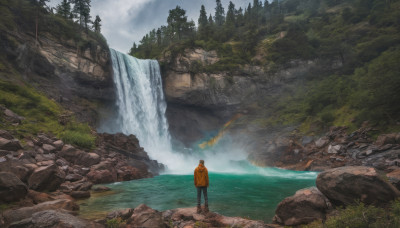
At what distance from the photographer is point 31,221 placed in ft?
17.9

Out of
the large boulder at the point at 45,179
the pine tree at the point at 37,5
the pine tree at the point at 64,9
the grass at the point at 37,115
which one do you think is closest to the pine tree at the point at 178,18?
the pine tree at the point at 64,9

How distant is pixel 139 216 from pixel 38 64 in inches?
1180

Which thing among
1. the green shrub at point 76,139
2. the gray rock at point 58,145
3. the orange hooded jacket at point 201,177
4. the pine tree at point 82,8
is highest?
the pine tree at point 82,8

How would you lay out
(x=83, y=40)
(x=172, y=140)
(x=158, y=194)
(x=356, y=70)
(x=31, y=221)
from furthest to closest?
(x=172, y=140)
(x=356, y=70)
(x=83, y=40)
(x=158, y=194)
(x=31, y=221)

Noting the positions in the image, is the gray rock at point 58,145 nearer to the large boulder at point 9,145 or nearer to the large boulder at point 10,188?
the large boulder at point 9,145

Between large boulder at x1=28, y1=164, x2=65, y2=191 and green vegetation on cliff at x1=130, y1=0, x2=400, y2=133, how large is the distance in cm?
2846

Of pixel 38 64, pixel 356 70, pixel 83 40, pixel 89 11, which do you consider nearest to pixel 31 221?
pixel 38 64

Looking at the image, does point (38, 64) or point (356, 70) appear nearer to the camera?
point (38, 64)

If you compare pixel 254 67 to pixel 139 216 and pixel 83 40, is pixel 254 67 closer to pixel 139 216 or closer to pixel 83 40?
pixel 83 40

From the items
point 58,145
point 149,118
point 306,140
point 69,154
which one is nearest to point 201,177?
point 69,154

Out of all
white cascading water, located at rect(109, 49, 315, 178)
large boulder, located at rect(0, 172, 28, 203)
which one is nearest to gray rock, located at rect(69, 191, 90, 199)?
large boulder, located at rect(0, 172, 28, 203)

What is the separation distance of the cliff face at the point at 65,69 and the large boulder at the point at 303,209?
2855cm

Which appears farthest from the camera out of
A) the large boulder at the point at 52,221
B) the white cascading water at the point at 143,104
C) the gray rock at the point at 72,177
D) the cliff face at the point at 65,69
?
the white cascading water at the point at 143,104

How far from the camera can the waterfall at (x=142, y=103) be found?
34.8 metres
